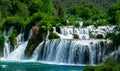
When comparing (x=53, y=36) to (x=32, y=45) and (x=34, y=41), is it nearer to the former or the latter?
(x=34, y=41)

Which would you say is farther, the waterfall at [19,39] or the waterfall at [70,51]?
the waterfall at [19,39]

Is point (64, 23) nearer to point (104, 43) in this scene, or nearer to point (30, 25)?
point (30, 25)

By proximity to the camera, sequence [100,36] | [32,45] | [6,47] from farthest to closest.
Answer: [6,47] < [32,45] < [100,36]

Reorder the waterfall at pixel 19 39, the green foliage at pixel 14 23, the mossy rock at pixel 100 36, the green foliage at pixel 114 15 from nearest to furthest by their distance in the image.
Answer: the mossy rock at pixel 100 36 < the waterfall at pixel 19 39 < the green foliage at pixel 14 23 < the green foliage at pixel 114 15

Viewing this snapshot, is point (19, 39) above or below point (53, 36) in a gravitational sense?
below

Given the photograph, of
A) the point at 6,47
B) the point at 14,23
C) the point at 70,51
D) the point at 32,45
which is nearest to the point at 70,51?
the point at 70,51

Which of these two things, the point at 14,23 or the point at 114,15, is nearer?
the point at 14,23

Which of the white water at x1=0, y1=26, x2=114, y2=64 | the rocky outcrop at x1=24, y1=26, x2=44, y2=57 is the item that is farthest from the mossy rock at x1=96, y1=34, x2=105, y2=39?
the rocky outcrop at x1=24, y1=26, x2=44, y2=57

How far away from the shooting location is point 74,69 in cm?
2972

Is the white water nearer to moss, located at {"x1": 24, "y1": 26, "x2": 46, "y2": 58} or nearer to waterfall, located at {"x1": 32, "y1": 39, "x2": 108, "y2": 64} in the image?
waterfall, located at {"x1": 32, "y1": 39, "x2": 108, "y2": 64}

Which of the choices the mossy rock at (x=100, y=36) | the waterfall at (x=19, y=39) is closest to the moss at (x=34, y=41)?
the waterfall at (x=19, y=39)

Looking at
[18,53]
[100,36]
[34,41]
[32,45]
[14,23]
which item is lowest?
[18,53]

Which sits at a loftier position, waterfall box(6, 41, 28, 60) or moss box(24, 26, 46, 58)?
moss box(24, 26, 46, 58)

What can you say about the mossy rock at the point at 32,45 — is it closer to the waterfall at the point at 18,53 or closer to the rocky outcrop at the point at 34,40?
the rocky outcrop at the point at 34,40
